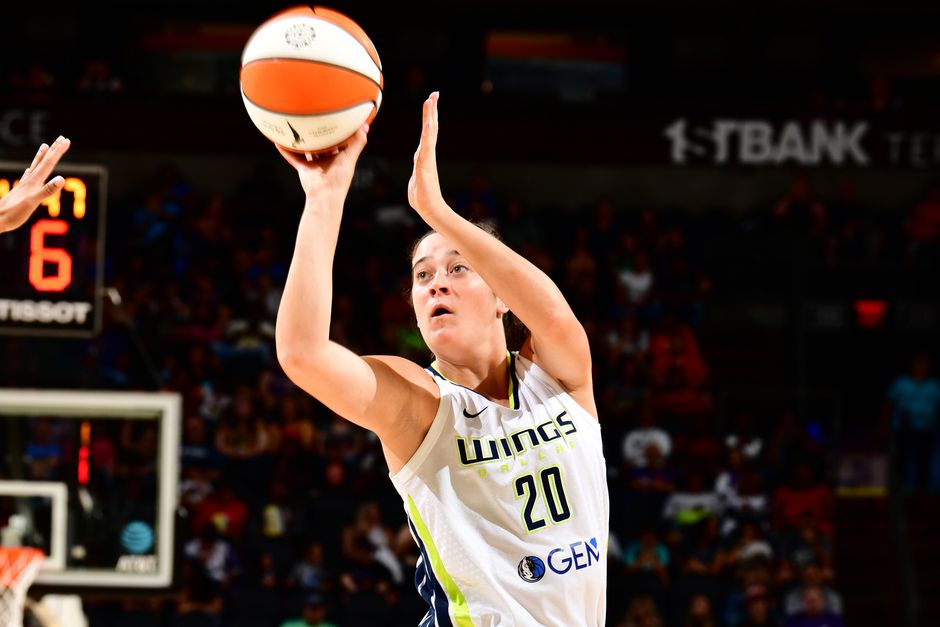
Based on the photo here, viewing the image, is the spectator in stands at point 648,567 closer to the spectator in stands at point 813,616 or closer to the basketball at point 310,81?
the spectator in stands at point 813,616

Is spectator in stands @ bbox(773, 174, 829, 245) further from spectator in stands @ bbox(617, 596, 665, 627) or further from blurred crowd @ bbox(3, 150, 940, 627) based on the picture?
spectator in stands @ bbox(617, 596, 665, 627)

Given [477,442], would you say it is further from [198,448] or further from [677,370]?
[677,370]

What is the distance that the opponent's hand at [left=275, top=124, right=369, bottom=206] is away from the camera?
2.71 metres

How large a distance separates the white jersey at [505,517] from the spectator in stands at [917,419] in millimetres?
10124

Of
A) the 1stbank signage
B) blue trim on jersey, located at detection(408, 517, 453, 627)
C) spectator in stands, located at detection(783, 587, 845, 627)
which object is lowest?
spectator in stands, located at detection(783, 587, 845, 627)

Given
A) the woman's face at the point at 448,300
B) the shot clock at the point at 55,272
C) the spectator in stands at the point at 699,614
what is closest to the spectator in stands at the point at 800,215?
the spectator in stands at the point at 699,614

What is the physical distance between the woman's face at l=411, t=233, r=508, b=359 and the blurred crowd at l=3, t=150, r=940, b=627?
551cm

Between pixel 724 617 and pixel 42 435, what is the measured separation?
5.49 m

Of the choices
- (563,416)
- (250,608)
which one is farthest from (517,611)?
(250,608)

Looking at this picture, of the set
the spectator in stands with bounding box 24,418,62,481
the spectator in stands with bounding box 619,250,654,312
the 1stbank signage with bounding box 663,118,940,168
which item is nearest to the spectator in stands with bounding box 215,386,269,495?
the spectator in stands with bounding box 24,418,62,481

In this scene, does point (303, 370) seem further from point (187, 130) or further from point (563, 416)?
point (187, 130)

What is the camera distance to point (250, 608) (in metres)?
9.54

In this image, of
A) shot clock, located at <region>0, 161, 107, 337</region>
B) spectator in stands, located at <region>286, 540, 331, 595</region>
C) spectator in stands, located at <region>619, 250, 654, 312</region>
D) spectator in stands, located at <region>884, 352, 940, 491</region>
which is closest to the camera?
shot clock, located at <region>0, 161, 107, 337</region>

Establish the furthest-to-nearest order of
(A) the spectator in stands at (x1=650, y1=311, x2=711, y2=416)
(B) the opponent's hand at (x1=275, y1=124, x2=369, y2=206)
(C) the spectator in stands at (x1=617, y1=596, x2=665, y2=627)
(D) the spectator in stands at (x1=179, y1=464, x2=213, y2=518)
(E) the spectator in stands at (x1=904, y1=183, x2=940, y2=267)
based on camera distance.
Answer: (E) the spectator in stands at (x1=904, y1=183, x2=940, y2=267), (A) the spectator in stands at (x1=650, y1=311, x2=711, y2=416), (D) the spectator in stands at (x1=179, y1=464, x2=213, y2=518), (C) the spectator in stands at (x1=617, y1=596, x2=665, y2=627), (B) the opponent's hand at (x1=275, y1=124, x2=369, y2=206)
